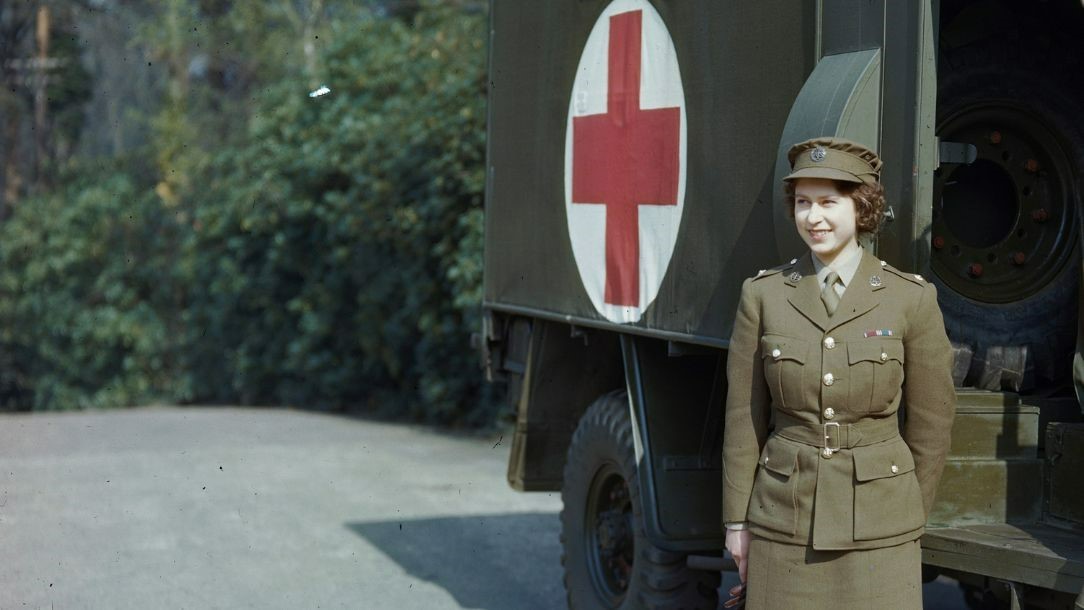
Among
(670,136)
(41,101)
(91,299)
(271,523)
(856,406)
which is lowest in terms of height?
(271,523)

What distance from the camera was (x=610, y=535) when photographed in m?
6.52

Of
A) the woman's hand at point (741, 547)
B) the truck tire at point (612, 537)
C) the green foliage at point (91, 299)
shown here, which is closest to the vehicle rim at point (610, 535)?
the truck tire at point (612, 537)

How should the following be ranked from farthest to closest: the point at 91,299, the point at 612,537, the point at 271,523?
the point at 91,299, the point at 271,523, the point at 612,537

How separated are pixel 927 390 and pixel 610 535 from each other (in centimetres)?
259

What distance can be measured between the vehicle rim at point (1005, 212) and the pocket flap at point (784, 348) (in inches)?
46.4

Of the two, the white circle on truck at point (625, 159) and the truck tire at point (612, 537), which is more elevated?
the white circle on truck at point (625, 159)

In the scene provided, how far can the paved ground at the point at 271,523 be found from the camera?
7660mm

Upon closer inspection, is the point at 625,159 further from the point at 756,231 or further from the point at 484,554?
the point at 484,554

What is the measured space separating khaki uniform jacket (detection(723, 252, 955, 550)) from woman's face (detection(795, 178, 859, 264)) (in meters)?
0.11

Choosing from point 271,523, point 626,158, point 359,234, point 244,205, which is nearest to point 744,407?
point 626,158

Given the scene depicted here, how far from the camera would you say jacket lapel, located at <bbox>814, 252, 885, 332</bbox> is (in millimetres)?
4129

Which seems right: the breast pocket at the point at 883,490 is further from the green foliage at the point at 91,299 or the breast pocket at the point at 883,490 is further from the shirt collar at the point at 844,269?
the green foliage at the point at 91,299

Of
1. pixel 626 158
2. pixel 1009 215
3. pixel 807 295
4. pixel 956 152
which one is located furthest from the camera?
pixel 626 158

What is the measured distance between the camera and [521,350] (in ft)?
24.6
